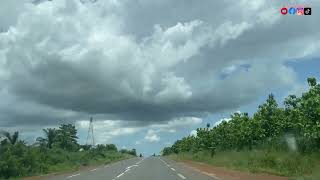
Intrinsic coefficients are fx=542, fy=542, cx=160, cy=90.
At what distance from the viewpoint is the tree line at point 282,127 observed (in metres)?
27.1

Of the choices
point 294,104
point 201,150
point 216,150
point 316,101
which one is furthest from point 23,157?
point 201,150

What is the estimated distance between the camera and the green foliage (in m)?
27.2

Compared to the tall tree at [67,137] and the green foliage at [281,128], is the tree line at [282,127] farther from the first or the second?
the tall tree at [67,137]

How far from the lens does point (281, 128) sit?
4078cm

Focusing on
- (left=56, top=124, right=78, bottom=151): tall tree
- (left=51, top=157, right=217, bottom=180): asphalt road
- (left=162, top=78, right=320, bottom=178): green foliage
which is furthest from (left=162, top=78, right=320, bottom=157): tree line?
(left=56, top=124, right=78, bottom=151): tall tree

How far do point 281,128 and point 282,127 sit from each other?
0.30 metres

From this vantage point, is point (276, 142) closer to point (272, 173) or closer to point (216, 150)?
point (272, 173)

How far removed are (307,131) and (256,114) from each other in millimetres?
18876

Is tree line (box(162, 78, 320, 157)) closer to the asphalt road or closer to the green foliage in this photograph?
the green foliage

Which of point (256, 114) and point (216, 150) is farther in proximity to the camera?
point (216, 150)

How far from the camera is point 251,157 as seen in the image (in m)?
41.0

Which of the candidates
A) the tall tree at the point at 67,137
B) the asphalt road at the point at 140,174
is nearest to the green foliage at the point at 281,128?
the asphalt road at the point at 140,174

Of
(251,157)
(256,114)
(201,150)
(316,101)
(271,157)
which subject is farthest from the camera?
(201,150)

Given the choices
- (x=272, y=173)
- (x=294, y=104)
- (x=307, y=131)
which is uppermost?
(x=294, y=104)
